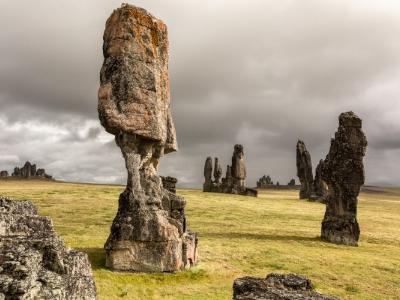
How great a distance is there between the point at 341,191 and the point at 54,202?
87.5 feet

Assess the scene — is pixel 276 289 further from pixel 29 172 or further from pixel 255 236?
pixel 29 172

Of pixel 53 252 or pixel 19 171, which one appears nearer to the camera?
pixel 53 252

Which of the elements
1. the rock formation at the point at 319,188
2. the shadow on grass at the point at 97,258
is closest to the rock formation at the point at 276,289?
the shadow on grass at the point at 97,258

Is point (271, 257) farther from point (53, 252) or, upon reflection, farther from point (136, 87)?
point (53, 252)

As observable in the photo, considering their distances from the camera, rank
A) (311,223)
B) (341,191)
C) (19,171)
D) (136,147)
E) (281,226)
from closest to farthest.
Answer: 1. (136,147)
2. (341,191)
3. (281,226)
4. (311,223)
5. (19,171)

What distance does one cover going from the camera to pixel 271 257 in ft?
79.6

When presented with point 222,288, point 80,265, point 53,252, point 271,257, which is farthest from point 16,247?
point 271,257

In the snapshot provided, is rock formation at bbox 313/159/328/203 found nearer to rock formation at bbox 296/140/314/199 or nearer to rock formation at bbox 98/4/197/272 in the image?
rock formation at bbox 296/140/314/199

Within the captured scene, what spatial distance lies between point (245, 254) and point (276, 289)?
1476 centimetres

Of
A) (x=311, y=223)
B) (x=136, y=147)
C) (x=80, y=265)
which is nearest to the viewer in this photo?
(x=80, y=265)

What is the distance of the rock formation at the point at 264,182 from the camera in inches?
6491

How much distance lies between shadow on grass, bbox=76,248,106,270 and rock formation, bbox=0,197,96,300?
9.38 metres

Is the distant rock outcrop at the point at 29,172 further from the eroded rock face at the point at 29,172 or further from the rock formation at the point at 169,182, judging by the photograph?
the rock formation at the point at 169,182

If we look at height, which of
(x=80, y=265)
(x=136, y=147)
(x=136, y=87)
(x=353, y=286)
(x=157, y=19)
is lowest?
(x=353, y=286)
